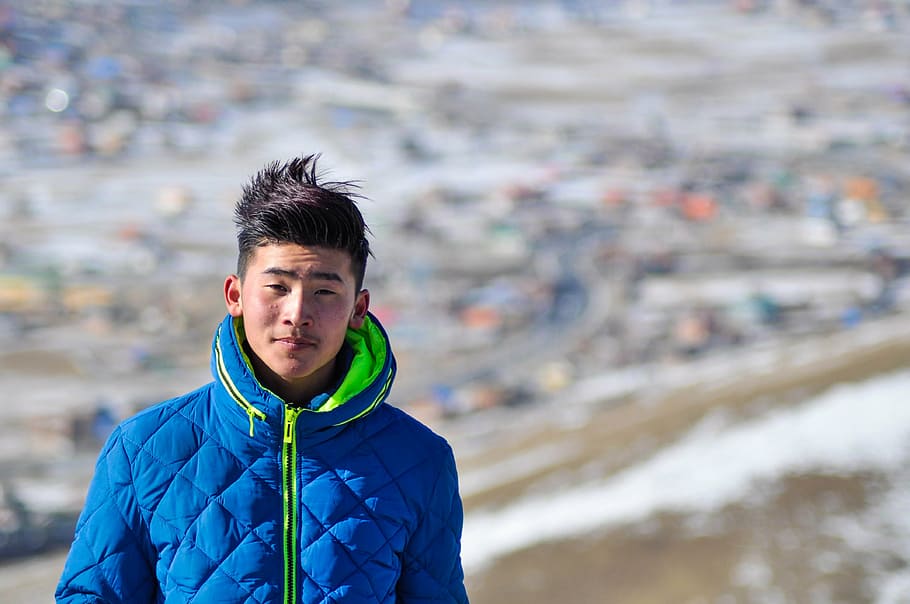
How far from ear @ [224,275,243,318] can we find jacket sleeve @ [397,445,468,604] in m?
0.20

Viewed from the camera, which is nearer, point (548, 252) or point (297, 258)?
point (297, 258)

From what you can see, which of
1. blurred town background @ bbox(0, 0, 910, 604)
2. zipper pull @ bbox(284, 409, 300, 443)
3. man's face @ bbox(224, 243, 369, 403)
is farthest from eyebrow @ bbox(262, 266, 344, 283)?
blurred town background @ bbox(0, 0, 910, 604)

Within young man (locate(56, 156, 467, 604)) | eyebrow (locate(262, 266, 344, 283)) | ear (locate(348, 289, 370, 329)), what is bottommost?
young man (locate(56, 156, 467, 604))

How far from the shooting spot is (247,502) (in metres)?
0.87

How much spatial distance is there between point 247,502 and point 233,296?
A: 16cm

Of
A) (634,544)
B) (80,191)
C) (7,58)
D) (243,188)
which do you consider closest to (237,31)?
(7,58)

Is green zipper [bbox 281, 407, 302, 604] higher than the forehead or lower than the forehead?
lower

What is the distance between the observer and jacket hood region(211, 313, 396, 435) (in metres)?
0.86

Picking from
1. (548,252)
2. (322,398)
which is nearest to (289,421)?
(322,398)

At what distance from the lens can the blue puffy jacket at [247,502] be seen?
33.7 inches

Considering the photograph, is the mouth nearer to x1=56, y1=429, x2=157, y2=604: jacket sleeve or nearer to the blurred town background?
x1=56, y1=429, x2=157, y2=604: jacket sleeve

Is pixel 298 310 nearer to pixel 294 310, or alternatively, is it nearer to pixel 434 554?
pixel 294 310

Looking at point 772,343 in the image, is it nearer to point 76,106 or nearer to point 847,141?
point 847,141

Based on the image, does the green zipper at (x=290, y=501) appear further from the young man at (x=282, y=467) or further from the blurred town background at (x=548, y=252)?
the blurred town background at (x=548, y=252)
